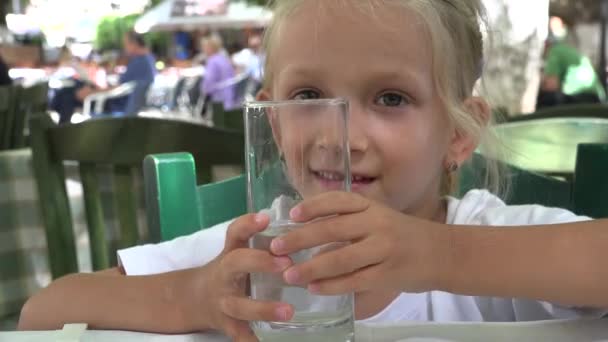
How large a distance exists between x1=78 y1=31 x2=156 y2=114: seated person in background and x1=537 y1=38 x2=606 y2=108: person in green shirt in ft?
13.0

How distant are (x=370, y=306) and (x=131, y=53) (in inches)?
299

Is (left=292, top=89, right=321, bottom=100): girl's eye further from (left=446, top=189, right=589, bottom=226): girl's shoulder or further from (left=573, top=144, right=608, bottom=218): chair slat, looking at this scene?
(left=573, top=144, right=608, bottom=218): chair slat

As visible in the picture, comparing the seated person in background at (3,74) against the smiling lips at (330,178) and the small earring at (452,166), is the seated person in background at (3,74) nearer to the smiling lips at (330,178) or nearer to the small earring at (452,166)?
the small earring at (452,166)

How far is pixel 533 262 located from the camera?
70 cm

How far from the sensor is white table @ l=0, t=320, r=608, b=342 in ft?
2.12

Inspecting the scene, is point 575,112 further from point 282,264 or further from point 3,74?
point 3,74

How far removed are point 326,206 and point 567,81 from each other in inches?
208

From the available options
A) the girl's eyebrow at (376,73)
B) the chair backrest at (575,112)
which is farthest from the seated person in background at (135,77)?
the girl's eyebrow at (376,73)

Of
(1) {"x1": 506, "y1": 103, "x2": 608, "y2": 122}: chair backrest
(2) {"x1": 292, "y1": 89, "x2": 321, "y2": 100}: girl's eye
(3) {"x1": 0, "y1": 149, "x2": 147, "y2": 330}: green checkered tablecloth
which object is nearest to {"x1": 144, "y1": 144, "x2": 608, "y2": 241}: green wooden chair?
(2) {"x1": 292, "y1": 89, "x2": 321, "y2": 100}: girl's eye

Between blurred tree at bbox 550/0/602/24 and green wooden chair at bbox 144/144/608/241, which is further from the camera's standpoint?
blurred tree at bbox 550/0/602/24

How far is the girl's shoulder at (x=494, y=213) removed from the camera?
0.98 m

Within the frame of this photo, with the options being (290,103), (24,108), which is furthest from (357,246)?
(24,108)

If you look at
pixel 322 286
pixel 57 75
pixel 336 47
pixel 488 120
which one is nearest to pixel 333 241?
pixel 322 286

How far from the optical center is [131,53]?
26.8 feet
